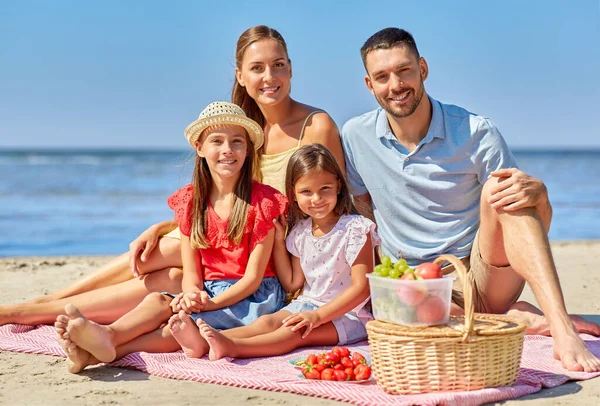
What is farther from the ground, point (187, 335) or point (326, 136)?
point (326, 136)

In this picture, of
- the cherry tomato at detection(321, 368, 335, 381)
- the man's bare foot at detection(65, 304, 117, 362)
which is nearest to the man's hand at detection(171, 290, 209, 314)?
the man's bare foot at detection(65, 304, 117, 362)

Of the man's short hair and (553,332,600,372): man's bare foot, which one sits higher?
the man's short hair

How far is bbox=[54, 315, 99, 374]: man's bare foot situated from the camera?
4070 millimetres

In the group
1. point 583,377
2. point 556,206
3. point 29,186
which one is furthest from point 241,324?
point 29,186

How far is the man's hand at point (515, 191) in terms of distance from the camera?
4.30 m

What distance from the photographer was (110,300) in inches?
207

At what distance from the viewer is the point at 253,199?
4.97 m

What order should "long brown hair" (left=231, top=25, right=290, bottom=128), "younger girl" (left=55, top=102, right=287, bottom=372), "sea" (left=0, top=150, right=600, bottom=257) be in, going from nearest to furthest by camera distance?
"younger girl" (left=55, top=102, right=287, bottom=372)
"long brown hair" (left=231, top=25, right=290, bottom=128)
"sea" (left=0, top=150, right=600, bottom=257)

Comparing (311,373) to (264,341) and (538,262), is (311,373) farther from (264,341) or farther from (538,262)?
(538,262)

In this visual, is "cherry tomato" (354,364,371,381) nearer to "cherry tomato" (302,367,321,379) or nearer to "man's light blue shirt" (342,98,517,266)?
"cherry tomato" (302,367,321,379)

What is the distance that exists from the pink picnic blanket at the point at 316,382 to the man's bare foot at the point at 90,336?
18 cm

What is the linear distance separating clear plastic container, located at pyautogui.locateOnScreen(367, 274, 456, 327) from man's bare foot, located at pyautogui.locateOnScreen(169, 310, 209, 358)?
108cm

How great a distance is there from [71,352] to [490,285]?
2.37 metres

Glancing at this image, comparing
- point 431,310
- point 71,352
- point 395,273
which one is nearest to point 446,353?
point 431,310
